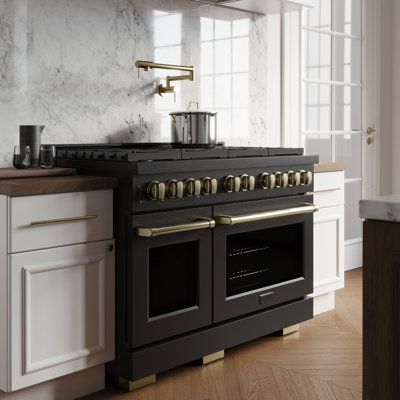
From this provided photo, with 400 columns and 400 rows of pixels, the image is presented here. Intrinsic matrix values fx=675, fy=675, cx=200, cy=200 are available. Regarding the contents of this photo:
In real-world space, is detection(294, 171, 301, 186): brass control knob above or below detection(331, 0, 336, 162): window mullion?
below

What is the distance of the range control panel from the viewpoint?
251 cm

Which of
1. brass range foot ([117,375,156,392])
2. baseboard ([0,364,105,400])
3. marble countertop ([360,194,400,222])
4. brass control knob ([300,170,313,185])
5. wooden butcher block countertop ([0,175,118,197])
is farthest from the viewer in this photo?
brass control knob ([300,170,313,185])

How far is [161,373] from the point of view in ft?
9.18

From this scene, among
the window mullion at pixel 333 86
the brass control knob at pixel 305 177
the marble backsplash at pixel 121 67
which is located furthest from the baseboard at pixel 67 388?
the window mullion at pixel 333 86

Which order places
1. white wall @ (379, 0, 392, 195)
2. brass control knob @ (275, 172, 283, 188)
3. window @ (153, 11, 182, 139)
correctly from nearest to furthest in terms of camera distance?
brass control knob @ (275, 172, 283, 188)
window @ (153, 11, 182, 139)
white wall @ (379, 0, 392, 195)

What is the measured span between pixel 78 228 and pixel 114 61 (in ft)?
3.63

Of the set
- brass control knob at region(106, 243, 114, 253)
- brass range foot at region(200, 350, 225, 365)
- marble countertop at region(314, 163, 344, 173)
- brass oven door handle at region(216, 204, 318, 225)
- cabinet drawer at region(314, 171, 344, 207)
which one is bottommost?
brass range foot at region(200, 350, 225, 365)

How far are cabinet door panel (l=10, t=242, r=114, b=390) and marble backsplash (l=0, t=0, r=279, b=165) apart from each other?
681 mm

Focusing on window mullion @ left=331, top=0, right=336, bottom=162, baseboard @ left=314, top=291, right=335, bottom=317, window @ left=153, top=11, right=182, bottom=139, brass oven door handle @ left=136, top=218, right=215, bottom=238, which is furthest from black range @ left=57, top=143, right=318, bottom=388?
window mullion @ left=331, top=0, right=336, bottom=162

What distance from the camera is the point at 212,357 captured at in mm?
2914

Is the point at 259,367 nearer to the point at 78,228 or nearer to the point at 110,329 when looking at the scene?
the point at 110,329

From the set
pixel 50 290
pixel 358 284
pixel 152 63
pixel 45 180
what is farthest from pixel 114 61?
pixel 358 284

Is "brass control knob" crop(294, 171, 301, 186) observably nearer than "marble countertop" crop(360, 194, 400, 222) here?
No

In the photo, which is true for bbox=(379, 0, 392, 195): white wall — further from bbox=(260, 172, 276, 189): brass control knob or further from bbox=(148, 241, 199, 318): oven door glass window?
bbox=(148, 241, 199, 318): oven door glass window
